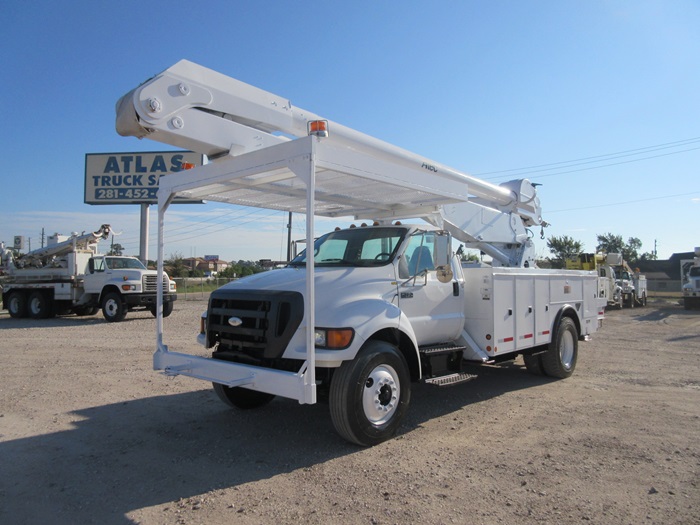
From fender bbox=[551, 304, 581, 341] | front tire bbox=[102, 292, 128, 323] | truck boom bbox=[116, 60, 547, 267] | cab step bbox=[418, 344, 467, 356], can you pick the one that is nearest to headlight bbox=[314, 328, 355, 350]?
cab step bbox=[418, 344, 467, 356]

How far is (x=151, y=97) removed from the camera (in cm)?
445

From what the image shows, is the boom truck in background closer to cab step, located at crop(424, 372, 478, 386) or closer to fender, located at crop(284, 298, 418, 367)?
cab step, located at crop(424, 372, 478, 386)

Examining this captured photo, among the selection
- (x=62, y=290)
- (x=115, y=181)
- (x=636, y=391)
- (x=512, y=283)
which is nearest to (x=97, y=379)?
(x=512, y=283)

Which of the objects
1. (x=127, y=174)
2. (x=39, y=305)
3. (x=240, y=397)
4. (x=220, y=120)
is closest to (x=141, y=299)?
(x=39, y=305)

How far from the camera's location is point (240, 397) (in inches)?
244

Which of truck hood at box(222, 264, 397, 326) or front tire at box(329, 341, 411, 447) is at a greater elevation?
truck hood at box(222, 264, 397, 326)

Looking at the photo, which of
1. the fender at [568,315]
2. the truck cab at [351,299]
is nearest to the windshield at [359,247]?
the truck cab at [351,299]

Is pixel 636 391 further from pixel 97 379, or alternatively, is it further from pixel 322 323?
pixel 97 379

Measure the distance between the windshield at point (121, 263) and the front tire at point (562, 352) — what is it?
14.9 m

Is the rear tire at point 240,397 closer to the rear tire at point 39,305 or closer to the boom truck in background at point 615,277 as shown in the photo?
the rear tire at point 39,305

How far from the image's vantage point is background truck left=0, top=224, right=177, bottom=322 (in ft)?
56.5

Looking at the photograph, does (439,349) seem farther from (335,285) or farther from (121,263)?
(121,263)

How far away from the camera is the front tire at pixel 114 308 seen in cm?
1714

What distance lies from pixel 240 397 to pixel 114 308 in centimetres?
1290
